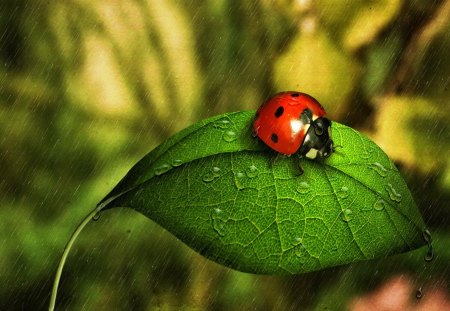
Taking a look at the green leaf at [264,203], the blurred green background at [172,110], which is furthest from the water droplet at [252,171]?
the blurred green background at [172,110]

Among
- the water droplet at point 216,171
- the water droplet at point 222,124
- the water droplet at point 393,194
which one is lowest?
the water droplet at point 216,171

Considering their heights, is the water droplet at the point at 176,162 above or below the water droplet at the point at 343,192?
below

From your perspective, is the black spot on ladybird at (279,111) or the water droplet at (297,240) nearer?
the water droplet at (297,240)

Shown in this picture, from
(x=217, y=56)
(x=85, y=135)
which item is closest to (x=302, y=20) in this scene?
(x=217, y=56)

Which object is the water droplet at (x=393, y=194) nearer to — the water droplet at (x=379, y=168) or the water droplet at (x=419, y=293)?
the water droplet at (x=379, y=168)

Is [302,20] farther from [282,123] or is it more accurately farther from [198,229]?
[198,229]

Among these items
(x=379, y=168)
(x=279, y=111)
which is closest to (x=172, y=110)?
(x=279, y=111)

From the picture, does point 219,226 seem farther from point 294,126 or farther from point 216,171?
point 294,126
